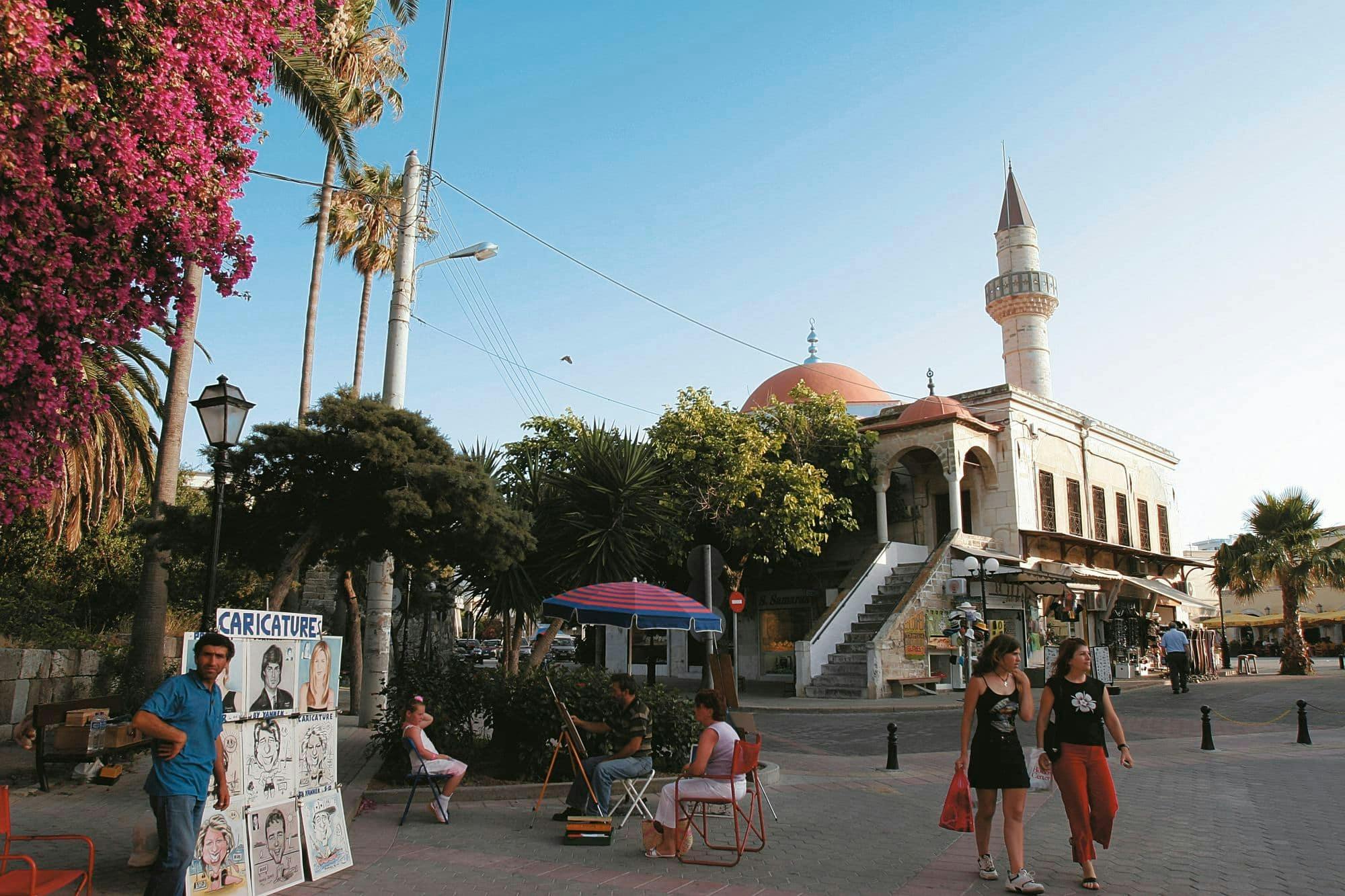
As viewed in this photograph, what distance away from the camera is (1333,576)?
30.0 meters

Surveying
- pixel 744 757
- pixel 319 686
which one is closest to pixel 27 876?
pixel 319 686

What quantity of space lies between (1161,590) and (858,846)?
26.5 meters

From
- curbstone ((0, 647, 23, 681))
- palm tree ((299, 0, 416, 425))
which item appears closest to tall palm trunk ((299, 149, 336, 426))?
palm tree ((299, 0, 416, 425))

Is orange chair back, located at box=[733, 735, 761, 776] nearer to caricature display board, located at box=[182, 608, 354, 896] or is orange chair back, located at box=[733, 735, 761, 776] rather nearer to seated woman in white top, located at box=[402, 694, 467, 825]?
seated woman in white top, located at box=[402, 694, 467, 825]

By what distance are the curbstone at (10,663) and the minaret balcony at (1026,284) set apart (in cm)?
3327

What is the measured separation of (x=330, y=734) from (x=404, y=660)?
319 centimetres

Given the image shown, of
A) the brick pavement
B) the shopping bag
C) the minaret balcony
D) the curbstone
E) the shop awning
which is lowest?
the brick pavement

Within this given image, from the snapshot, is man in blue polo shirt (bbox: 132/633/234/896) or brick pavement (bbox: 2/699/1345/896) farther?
brick pavement (bbox: 2/699/1345/896)

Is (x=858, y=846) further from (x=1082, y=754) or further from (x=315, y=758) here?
(x=315, y=758)

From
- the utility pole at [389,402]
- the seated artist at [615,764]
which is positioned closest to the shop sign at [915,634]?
the utility pole at [389,402]

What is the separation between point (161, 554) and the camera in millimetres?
12859

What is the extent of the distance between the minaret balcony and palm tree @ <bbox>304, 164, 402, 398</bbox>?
74.5ft

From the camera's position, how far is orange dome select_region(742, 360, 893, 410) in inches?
1396

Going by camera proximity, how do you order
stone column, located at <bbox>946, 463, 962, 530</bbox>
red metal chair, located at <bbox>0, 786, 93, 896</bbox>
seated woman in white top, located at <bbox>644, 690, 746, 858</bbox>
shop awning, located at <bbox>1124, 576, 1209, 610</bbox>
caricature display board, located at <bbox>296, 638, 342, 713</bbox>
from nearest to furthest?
red metal chair, located at <bbox>0, 786, 93, 896</bbox> < caricature display board, located at <bbox>296, 638, 342, 713</bbox> < seated woman in white top, located at <bbox>644, 690, 746, 858</bbox> < stone column, located at <bbox>946, 463, 962, 530</bbox> < shop awning, located at <bbox>1124, 576, 1209, 610</bbox>
